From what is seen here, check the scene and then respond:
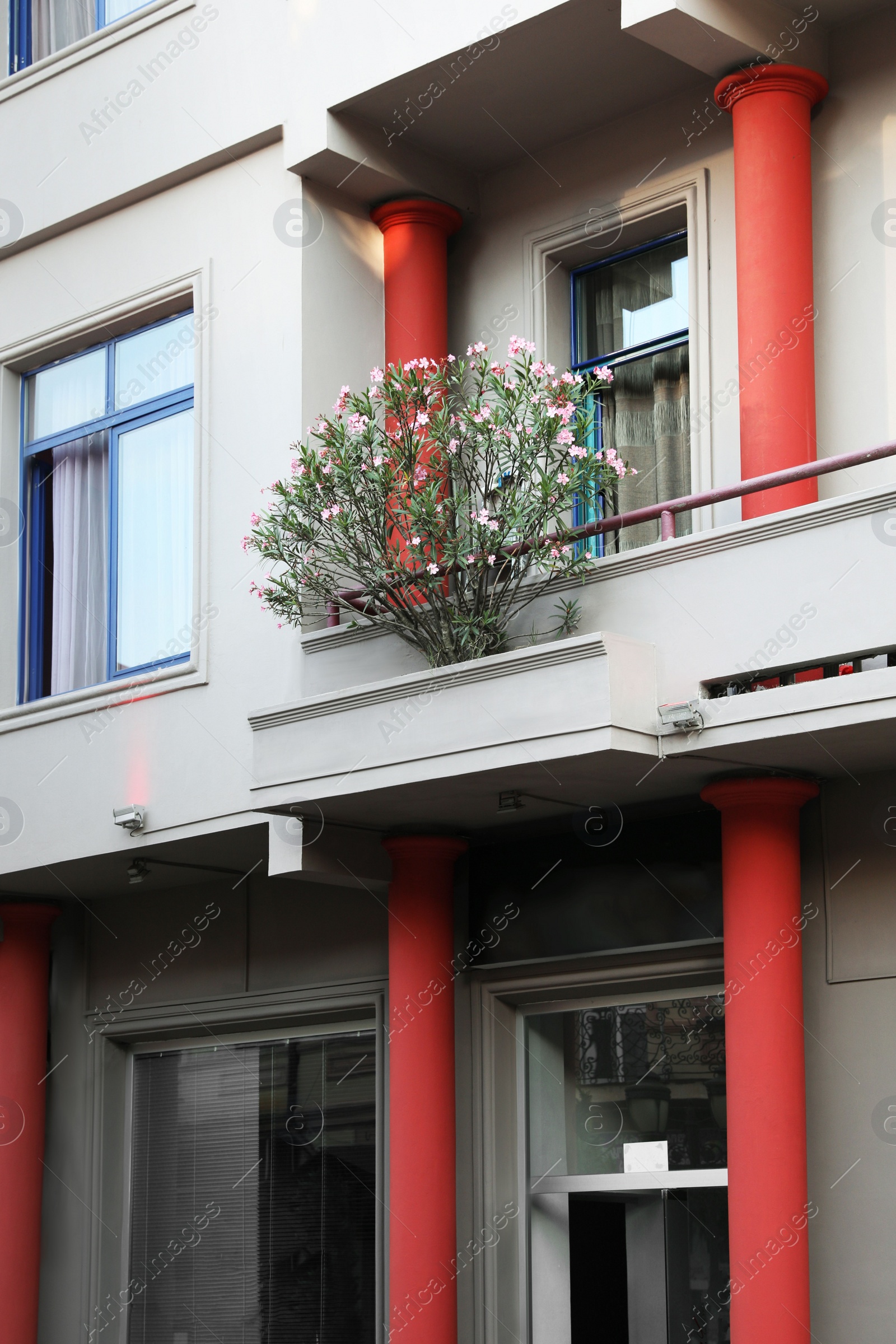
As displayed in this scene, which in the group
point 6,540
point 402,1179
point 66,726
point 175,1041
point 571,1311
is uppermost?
point 6,540

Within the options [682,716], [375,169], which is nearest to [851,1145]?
[682,716]

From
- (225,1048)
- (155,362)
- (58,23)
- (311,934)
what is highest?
(58,23)

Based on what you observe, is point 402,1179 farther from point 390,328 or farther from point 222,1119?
point 390,328

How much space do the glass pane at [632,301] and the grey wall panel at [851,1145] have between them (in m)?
3.08

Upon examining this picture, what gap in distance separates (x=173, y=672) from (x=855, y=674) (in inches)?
179

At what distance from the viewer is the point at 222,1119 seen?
1116cm

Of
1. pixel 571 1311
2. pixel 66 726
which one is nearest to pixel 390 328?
pixel 66 726

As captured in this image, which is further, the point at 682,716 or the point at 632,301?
the point at 632,301

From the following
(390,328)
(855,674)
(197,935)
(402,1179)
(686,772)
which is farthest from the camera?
(197,935)

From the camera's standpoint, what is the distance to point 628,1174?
8984mm

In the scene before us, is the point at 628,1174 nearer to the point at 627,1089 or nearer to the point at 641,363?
the point at 627,1089

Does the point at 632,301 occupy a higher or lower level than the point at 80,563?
higher

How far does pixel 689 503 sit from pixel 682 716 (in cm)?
113

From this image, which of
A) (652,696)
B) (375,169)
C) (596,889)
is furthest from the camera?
(375,169)
